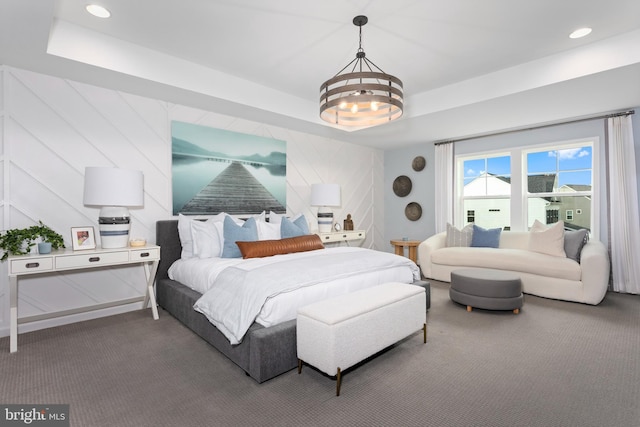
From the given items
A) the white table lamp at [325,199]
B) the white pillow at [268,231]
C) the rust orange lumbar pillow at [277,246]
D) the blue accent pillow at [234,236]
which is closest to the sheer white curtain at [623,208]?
the white table lamp at [325,199]

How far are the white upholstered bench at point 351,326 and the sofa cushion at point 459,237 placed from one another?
9.40 ft

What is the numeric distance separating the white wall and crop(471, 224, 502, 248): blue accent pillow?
4.03m

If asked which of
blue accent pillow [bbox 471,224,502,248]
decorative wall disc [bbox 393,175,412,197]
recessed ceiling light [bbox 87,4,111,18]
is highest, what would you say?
recessed ceiling light [bbox 87,4,111,18]

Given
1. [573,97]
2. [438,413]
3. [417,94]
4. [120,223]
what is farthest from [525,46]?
[120,223]

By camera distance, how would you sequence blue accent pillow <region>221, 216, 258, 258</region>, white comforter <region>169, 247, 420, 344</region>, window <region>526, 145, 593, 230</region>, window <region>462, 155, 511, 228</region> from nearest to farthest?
white comforter <region>169, 247, 420, 344</region>
blue accent pillow <region>221, 216, 258, 258</region>
window <region>526, 145, 593, 230</region>
window <region>462, 155, 511, 228</region>

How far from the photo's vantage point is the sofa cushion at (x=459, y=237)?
4969 mm

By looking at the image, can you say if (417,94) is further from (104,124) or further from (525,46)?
(104,124)

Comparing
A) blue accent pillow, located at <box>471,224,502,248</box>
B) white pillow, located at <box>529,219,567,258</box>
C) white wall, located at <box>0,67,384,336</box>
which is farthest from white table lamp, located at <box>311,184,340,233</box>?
white pillow, located at <box>529,219,567,258</box>

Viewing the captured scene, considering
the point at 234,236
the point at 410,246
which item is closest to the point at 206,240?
the point at 234,236

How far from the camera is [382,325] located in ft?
7.25

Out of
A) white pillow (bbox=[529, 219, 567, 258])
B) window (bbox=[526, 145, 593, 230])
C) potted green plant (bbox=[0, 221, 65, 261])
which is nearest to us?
potted green plant (bbox=[0, 221, 65, 261])

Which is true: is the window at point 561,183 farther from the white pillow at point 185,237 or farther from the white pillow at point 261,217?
the white pillow at point 185,237

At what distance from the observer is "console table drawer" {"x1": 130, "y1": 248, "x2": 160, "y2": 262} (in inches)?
119

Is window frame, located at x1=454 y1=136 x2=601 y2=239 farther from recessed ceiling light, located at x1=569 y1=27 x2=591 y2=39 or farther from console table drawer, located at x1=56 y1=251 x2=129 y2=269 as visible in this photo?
console table drawer, located at x1=56 y1=251 x2=129 y2=269
